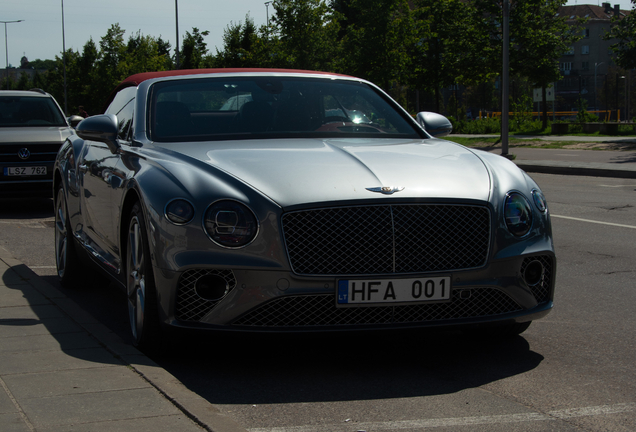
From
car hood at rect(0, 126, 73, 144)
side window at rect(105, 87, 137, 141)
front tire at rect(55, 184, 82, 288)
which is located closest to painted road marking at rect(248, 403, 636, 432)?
side window at rect(105, 87, 137, 141)

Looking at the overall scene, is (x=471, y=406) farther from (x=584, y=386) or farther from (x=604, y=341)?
(x=604, y=341)

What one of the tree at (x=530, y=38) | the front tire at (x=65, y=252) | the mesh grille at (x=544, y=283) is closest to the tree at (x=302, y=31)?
the tree at (x=530, y=38)

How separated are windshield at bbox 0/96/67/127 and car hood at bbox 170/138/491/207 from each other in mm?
10440

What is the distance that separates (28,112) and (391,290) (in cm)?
1187

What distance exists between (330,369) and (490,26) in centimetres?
3562

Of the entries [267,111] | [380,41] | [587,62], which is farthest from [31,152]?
[587,62]

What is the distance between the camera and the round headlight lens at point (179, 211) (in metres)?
3.92

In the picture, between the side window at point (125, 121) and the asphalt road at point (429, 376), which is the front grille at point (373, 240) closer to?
the asphalt road at point (429, 376)

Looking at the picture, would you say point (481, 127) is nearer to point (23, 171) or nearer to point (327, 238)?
point (23, 171)

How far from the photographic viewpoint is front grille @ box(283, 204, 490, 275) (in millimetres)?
3898

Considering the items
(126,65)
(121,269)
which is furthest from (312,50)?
(121,269)

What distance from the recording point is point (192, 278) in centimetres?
395

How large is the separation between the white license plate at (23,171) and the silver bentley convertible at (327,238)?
901cm

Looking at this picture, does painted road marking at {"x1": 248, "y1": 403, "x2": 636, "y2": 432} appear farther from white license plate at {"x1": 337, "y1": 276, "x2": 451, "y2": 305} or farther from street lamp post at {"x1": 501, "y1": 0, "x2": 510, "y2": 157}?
street lamp post at {"x1": 501, "y1": 0, "x2": 510, "y2": 157}
